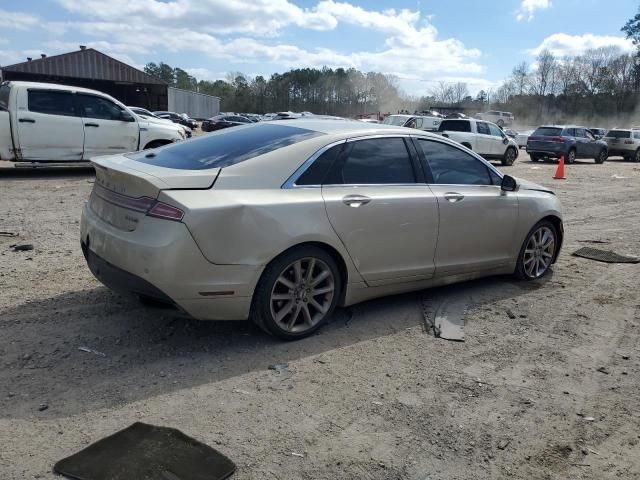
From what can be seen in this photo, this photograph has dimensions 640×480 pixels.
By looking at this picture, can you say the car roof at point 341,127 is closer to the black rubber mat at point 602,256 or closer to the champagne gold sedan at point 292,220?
the champagne gold sedan at point 292,220

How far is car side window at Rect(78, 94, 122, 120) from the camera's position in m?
12.2

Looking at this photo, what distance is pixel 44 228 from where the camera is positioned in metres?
7.33

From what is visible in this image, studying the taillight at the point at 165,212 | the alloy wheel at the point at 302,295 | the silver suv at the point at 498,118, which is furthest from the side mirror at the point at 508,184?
the silver suv at the point at 498,118

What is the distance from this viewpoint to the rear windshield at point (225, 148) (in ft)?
13.4

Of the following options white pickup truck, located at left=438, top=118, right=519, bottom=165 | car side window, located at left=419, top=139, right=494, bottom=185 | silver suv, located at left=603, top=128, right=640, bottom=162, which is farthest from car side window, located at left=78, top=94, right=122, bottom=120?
silver suv, located at left=603, top=128, right=640, bottom=162

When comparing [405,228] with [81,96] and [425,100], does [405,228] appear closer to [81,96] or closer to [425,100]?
[81,96]

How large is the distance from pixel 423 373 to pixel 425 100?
3604 inches

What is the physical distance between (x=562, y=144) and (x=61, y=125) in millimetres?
19646

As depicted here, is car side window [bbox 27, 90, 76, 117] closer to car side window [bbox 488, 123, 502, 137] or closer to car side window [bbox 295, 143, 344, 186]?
car side window [bbox 295, 143, 344, 186]

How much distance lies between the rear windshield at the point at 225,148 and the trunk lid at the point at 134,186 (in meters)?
0.17

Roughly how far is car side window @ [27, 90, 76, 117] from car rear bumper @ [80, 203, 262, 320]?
9.14 meters

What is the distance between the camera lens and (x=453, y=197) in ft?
16.3

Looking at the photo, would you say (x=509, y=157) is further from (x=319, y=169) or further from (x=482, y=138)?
(x=319, y=169)

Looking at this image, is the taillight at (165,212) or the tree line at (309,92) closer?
the taillight at (165,212)
